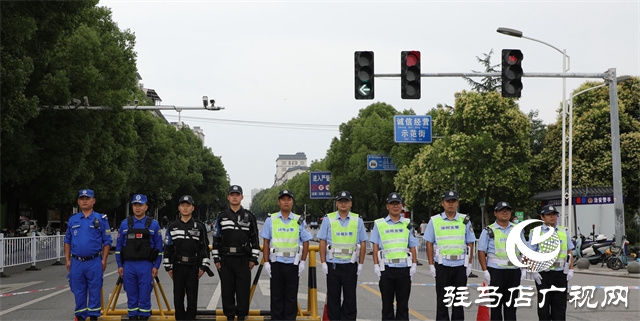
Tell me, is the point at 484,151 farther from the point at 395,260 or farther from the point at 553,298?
the point at 395,260

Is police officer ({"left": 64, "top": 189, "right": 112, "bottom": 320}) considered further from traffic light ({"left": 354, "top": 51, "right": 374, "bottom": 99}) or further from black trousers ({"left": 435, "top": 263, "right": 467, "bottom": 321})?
traffic light ({"left": 354, "top": 51, "right": 374, "bottom": 99})

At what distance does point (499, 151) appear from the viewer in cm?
4738

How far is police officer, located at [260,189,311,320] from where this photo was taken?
34.7ft

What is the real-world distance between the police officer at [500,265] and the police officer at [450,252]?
27 cm

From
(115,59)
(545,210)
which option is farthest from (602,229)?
(545,210)

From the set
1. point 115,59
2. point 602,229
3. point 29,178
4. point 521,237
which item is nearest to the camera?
point 521,237

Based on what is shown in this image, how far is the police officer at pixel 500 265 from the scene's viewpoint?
10.4 metres

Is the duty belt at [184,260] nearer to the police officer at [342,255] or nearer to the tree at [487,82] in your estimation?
the police officer at [342,255]

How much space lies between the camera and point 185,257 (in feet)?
35.9

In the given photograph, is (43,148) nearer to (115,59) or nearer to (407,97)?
(115,59)

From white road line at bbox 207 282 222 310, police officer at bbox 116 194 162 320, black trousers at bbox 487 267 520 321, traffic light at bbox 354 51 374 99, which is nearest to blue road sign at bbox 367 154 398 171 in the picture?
traffic light at bbox 354 51 374 99

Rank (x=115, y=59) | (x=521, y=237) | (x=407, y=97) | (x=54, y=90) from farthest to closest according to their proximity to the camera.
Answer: (x=115, y=59)
(x=54, y=90)
(x=407, y=97)
(x=521, y=237)

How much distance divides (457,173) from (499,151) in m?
2.88

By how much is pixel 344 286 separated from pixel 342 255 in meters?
0.42
